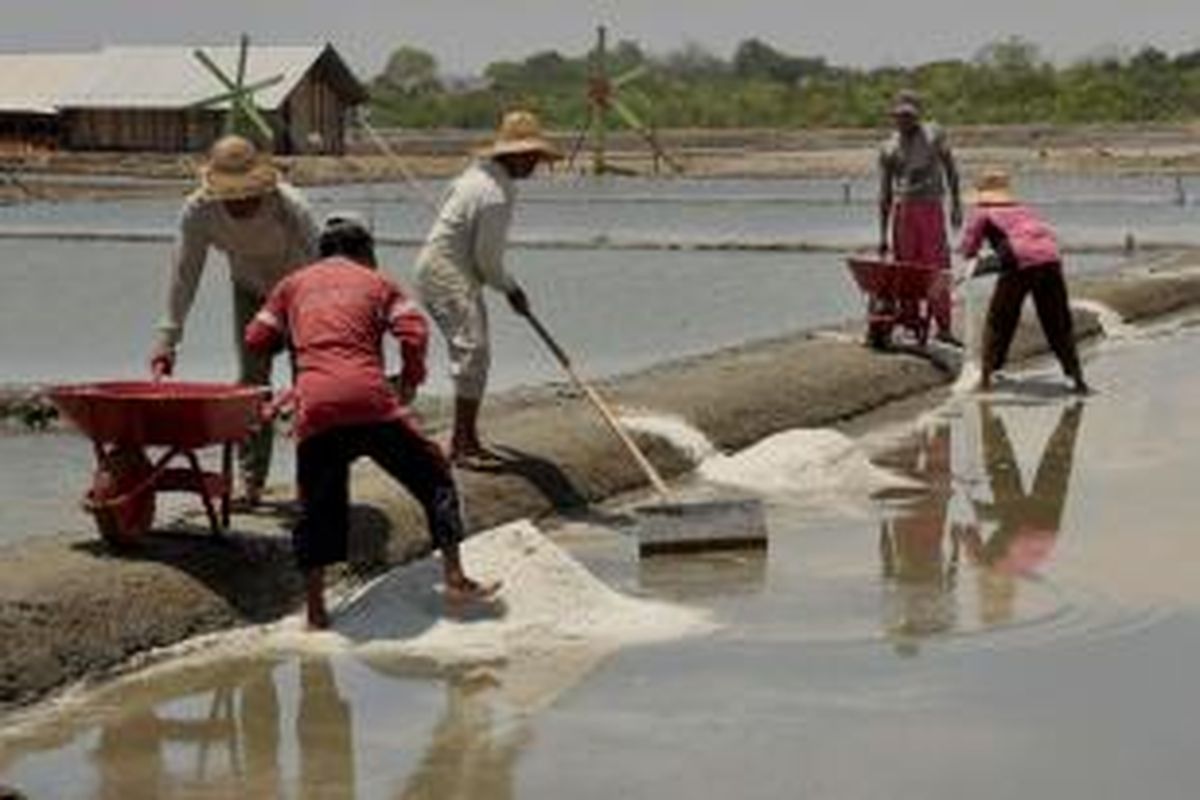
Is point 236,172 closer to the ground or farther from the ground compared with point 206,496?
farther from the ground

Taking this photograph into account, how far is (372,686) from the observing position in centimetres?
600

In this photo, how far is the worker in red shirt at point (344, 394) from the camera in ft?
20.9

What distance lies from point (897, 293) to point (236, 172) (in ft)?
21.0

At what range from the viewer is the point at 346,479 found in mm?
6527

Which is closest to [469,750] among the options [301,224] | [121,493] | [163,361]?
[121,493]

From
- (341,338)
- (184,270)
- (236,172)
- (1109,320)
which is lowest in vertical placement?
(1109,320)

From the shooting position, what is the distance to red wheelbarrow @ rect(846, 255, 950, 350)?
1250cm

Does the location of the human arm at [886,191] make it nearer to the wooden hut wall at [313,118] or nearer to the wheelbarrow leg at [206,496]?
the wheelbarrow leg at [206,496]

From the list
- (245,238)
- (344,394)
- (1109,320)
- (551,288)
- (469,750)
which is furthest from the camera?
(551,288)

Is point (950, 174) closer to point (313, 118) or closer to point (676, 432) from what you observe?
point (676, 432)

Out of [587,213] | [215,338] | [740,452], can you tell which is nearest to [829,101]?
[587,213]

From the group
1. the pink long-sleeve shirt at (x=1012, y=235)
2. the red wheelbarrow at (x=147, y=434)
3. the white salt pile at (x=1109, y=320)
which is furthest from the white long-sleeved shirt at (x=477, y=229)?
the white salt pile at (x=1109, y=320)

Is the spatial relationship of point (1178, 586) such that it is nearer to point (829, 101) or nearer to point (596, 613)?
point (596, 613)

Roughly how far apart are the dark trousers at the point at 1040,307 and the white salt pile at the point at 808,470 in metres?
2.94
